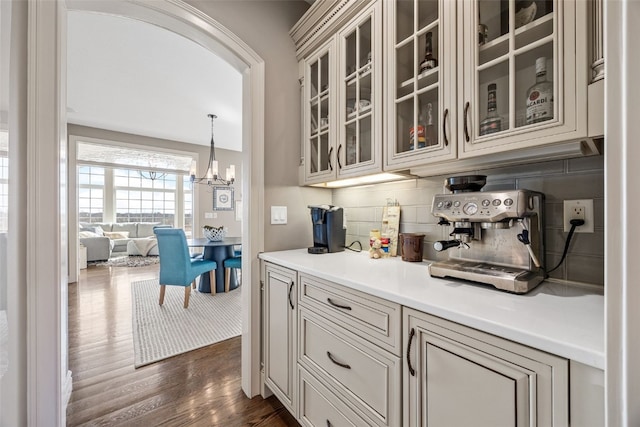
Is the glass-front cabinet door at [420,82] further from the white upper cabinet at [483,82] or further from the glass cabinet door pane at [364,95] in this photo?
the glass cabinet door pane at [364,95]

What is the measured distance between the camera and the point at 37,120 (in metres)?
1.14

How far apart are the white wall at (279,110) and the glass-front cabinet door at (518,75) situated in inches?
45.0

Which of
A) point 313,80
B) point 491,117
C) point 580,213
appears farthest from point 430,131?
point 313,80

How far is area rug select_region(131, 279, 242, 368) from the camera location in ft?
7.33

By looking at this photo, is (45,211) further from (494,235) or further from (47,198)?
(494,235)

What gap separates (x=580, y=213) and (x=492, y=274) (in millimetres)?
421

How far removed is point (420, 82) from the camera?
1192 millimetres

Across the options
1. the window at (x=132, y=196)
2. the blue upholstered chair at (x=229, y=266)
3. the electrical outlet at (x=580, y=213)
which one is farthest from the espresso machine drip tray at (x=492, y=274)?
the window at (x=132, y=196)

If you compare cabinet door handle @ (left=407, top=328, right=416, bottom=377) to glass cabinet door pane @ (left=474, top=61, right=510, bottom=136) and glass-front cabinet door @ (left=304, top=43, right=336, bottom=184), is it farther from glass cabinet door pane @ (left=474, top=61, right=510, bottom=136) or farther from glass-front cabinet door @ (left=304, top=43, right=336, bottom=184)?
glass-front cabinet door @ (left=304, top=43, right=336, bottom=184)

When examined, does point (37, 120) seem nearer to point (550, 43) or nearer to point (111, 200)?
point (550, 43)

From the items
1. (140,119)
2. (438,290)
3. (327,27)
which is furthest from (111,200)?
(438,290)

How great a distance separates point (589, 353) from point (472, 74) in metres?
0.93

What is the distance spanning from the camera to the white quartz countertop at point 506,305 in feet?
1.84

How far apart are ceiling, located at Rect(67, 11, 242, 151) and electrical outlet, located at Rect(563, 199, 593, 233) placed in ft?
8.34
